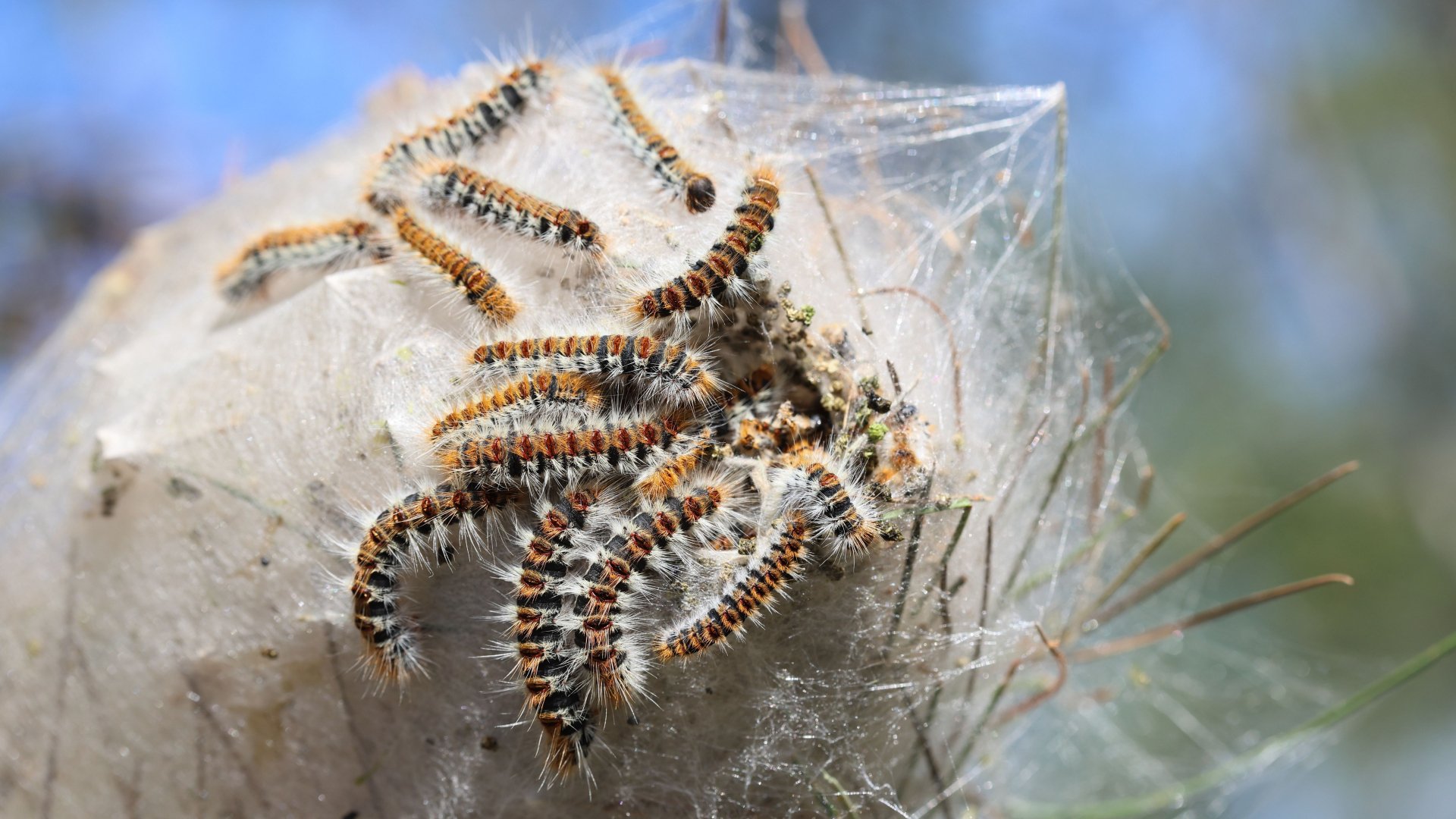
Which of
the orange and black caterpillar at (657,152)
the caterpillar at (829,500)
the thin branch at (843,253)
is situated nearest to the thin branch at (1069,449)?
the caterpillar at (829,500)

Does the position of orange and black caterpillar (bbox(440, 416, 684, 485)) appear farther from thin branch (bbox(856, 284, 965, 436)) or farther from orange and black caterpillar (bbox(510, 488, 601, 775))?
thin branch (bbox(856, 284, 965, 436))

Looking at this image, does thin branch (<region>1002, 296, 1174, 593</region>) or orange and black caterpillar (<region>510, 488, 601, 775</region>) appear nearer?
orange and black caterpillar (<region>510, 488, 601, 775</region>)

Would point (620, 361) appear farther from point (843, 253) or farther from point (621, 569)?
point (843, 253)

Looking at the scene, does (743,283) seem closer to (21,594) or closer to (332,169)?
(332,169)

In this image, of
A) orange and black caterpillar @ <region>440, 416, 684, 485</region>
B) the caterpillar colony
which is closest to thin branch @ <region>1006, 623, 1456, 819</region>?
the caterpillar colony

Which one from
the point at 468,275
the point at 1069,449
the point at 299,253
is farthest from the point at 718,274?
the point at 299,253

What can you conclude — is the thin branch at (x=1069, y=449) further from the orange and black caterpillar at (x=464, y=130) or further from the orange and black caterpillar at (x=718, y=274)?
the orange and black caterpillar at (x=464, y=130)
